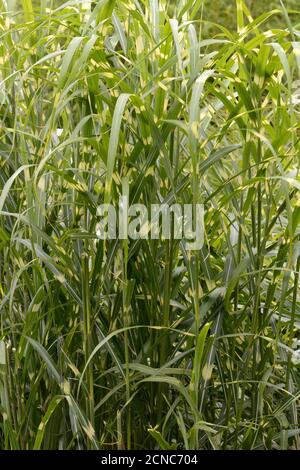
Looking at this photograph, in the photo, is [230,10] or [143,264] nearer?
[143,264]

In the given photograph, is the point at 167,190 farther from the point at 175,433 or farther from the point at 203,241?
the point at 175,433

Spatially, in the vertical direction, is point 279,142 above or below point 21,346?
above

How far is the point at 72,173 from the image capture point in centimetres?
153

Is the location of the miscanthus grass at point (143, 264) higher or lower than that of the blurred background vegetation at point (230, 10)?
lower

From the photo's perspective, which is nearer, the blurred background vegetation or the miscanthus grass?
the miscanthus grass

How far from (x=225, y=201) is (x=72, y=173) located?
30 centimetres

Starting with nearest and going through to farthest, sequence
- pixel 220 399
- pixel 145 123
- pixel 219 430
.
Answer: pixel 145 123 → pixel 219 430 → pixel 220 399

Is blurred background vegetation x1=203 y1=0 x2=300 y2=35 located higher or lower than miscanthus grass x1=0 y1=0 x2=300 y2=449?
higher

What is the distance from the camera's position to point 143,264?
1501 mm

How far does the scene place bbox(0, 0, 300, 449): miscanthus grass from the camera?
1398 mm

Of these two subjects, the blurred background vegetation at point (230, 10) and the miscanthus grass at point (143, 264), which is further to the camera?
the blurred background vegetation at point (230, 10)

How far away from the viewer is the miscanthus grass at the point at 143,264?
140 cm
